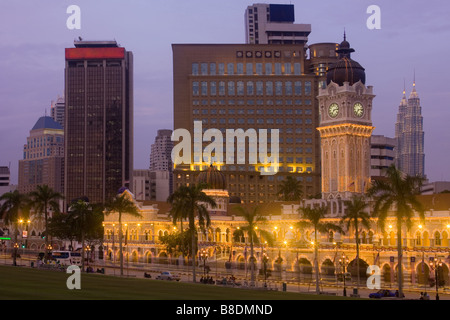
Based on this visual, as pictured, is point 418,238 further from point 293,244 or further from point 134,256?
point 134,256

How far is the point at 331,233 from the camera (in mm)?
146375

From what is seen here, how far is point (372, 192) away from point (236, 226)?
70.2m

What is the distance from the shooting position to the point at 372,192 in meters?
98.6

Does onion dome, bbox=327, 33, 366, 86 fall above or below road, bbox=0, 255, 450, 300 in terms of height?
above

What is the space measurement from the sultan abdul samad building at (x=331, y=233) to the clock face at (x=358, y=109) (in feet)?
0.66

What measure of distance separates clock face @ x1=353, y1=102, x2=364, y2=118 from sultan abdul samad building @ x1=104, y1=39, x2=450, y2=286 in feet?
0.66

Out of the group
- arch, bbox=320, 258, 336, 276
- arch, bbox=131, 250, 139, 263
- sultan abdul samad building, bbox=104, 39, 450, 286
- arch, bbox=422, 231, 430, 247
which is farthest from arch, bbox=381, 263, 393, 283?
arch, bbox=131, 250, 139, 263

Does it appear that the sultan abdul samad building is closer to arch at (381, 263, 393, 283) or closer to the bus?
arch at (381, 263, 393, 283)

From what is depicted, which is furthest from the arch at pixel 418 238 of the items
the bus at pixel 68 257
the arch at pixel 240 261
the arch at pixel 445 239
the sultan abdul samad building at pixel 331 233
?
the bus at pixel 68 257

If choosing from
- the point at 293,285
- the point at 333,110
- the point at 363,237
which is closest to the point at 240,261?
the point at 363,237

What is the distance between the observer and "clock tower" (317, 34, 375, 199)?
521 feet

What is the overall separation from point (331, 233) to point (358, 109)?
2848cm

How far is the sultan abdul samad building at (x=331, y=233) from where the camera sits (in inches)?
4966
